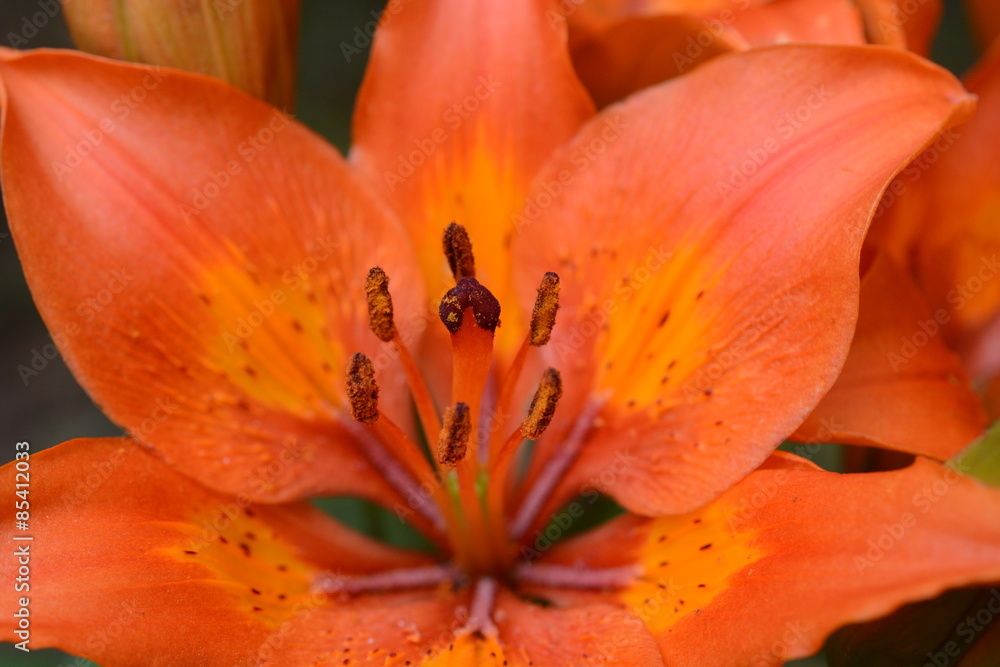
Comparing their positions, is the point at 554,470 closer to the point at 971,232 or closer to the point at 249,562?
the point at 249,562

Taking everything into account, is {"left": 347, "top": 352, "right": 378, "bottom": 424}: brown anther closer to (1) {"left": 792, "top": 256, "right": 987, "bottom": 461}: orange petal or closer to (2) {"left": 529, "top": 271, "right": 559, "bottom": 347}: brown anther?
(2) {"left": 529, "top": 271, "right": 559, "bottom": 347}: brown anther

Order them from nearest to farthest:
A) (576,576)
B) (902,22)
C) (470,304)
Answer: (470,304)
(576,576)
(902,22)

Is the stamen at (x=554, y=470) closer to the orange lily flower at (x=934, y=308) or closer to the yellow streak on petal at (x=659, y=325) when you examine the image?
the yellow streak on petal at (x=659, y=325)

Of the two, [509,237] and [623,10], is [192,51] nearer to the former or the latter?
[509,237]

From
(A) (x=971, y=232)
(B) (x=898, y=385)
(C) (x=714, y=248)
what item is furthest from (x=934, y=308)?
(C) (x=714, y=248)

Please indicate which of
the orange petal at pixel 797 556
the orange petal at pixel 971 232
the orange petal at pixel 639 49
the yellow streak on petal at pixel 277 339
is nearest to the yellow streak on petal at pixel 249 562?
the yellow streak on petal at pixel 277 339

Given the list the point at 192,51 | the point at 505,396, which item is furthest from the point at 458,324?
the point at 192,51
